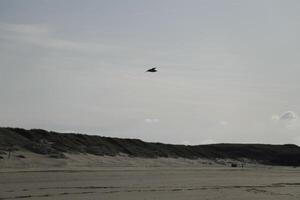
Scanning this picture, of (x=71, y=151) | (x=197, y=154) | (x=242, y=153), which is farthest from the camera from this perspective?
(x=242, y=153)

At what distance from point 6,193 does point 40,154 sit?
12173mm

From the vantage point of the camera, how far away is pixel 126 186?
20297 millimetres

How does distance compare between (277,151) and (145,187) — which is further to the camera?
(277,151)

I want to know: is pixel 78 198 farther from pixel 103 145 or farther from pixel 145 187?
pixel 103 145

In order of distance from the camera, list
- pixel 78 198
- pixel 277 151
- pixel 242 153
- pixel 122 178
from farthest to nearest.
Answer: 1. pixel 277 151
2. pixel 242 153
3. pixel 122 178
4. pixel 78 198

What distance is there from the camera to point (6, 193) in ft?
53.7

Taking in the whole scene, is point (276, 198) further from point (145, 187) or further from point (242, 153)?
point (242, 153)

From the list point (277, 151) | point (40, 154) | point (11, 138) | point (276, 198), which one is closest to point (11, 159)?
point (40, 154)

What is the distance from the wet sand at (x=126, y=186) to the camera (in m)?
17.4

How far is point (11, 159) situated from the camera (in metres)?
25.4

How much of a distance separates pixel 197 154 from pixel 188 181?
20.1 m

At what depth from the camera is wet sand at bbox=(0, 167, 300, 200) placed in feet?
57.0

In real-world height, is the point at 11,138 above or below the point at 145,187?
above

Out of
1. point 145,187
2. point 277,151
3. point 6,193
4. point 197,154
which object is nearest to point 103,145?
Result: point 197,154
